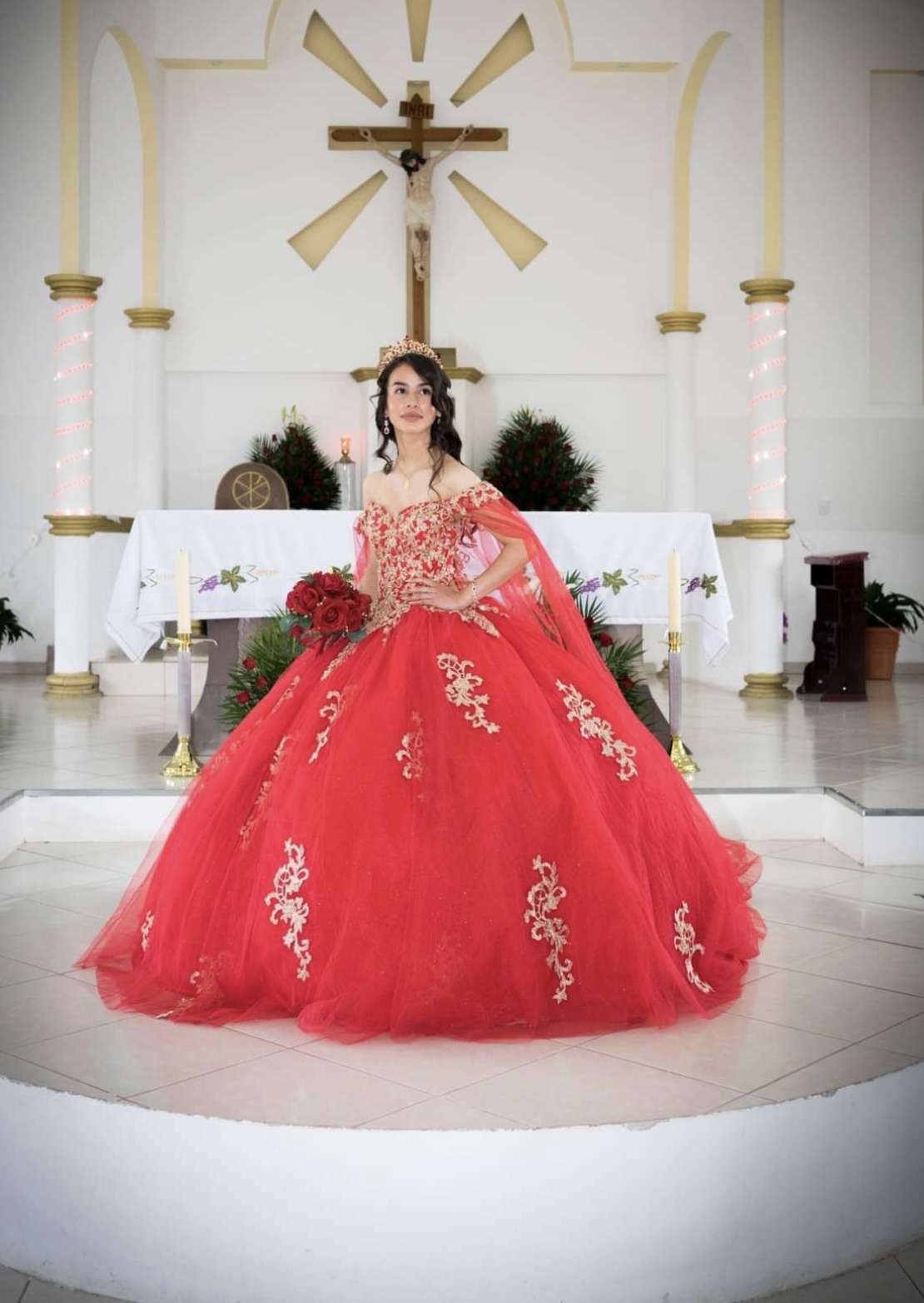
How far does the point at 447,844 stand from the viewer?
9.59 ft

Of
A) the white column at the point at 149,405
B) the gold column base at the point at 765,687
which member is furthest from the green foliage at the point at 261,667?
the white column at the point at 149,405

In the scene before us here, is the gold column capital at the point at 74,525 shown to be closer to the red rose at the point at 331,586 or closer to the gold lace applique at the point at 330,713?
the red rose at the point at 331,586

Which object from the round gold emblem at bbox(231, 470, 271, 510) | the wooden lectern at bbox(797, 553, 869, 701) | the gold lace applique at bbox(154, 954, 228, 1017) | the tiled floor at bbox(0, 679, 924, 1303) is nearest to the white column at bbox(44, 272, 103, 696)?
the round gold emblem at bbox(231, 470, 271, 510)

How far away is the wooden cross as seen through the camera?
31.6ft

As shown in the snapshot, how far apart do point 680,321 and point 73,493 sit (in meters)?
4.18

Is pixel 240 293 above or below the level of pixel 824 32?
below

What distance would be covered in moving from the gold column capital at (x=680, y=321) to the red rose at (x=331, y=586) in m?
6.97

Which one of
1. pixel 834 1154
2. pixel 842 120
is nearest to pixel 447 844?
pixel 834 1154

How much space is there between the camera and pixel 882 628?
9484 millimetres

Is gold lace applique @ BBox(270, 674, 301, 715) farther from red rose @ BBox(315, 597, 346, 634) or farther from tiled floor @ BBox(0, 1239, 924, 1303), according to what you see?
tiled floor @ BBox(0, 1239, 924, 1303)

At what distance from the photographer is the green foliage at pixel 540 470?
958 centimetres

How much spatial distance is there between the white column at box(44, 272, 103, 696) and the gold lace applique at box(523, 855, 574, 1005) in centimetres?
617

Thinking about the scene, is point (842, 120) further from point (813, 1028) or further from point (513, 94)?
point (813, 1028)

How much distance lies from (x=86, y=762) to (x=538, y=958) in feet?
11.0
